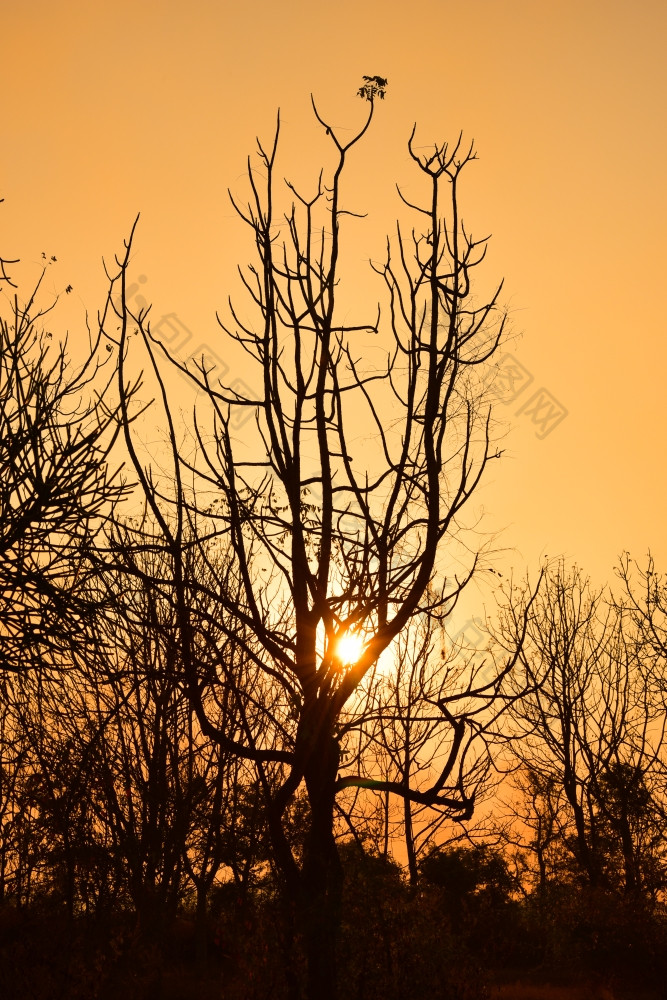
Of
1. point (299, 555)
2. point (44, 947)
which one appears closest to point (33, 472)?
point (299, 555)

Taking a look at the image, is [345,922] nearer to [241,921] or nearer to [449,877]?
[241,921]

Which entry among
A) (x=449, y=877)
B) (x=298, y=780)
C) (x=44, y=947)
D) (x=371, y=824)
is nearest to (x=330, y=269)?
(x=298, y=780)

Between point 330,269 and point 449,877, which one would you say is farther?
point 449,877

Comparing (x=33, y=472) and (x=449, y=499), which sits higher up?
(x=33, y=472)

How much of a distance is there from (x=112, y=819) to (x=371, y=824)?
5.58m

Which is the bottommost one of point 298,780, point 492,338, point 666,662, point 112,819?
point 298,780

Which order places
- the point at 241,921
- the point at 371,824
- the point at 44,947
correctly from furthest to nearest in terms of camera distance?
the point at 371,824, the point at 44,947, the point at 241,921

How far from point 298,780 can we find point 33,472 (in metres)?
3.06

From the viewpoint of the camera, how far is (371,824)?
15609 millimetres

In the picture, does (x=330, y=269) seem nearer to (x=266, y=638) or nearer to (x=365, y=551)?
(x=365, y=551)

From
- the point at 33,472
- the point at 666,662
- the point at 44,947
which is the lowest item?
the point at 44,947

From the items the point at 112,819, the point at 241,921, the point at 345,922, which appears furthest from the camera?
the point at 112,819

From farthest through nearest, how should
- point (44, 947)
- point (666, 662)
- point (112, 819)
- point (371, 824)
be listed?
point (666, 662) → point (371, 824) → point (112, 819) → point (44, 947)

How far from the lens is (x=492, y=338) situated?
616cm
